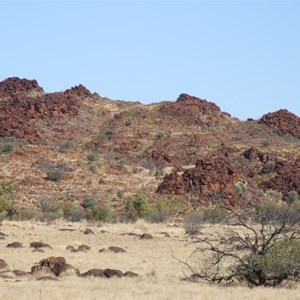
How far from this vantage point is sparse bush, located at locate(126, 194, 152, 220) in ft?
149

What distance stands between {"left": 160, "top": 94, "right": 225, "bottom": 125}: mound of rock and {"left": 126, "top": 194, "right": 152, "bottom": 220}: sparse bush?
46.8 m

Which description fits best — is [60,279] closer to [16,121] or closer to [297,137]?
[16,121]

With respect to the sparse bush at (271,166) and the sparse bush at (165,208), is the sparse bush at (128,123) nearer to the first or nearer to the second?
the sparse bush at (271,166)

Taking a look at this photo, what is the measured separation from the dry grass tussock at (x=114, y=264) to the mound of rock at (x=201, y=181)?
1375 cm

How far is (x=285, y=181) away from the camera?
6175 cm

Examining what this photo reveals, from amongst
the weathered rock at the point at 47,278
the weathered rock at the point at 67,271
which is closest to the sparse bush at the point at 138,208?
the weathered rock at the point at 67,271

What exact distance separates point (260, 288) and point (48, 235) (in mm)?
17647

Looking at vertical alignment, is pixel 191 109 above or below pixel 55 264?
above

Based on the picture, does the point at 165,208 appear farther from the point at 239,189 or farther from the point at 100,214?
the point at 239,189

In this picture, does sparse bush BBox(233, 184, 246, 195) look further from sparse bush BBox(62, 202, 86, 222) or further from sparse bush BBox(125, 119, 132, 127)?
sparse bush BBox(125, 119, 132, 127)

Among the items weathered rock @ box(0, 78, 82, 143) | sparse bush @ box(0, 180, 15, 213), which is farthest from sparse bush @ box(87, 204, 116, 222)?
weathered rock @ box(0, 78, 82, 143)

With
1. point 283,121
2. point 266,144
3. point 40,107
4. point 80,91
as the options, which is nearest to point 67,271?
point 266,144

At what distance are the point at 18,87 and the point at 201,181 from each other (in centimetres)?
5440

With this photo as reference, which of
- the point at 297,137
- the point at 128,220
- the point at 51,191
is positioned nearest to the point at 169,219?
the point at 128,220
